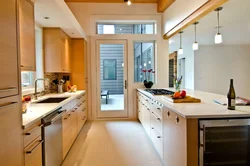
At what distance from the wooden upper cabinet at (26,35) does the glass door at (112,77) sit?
10.5ft

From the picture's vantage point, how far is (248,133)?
1.96 meters

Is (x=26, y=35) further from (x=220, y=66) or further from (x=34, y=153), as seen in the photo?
(x=220, y=66)

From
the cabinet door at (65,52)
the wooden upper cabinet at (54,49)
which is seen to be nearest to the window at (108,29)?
the cabinet door at (65,52)

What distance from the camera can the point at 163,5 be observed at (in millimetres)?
5160

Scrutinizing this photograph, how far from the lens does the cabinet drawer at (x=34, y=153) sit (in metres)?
1.75

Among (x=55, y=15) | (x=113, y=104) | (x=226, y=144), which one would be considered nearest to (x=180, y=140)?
(x=226, y=144)

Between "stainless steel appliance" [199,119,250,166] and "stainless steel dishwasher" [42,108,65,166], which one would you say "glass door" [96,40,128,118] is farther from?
"stainless steel appliance" [199,119,250,166]

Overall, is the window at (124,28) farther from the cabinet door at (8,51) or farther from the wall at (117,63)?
the cabinet door at (8,51)

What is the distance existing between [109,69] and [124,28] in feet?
4.12

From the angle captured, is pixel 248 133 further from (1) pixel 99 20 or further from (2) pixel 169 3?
(1) pixel 99 20

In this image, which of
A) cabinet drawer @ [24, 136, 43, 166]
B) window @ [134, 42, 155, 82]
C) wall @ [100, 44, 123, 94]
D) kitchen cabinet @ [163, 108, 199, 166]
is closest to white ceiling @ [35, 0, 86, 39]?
wall @ [100, 44, 123, 94]

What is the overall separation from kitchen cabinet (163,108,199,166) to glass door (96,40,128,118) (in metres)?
3.25

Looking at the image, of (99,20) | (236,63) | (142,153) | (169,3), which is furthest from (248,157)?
(236,63)

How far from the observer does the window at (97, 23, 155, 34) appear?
5.80 meters
